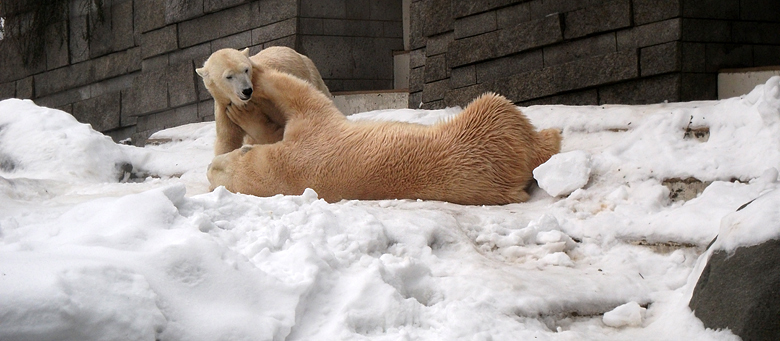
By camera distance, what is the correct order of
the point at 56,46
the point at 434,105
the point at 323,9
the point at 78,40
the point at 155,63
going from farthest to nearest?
the point at 56,46 → the point at 78,40 → the point at 155,63 → the point at 323,9 → the point at 434,105

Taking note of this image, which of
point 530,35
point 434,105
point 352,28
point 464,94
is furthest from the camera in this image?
point 352,28

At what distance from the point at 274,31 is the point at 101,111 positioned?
3.95 metres

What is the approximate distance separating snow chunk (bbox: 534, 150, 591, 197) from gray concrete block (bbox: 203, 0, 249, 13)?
237 inches

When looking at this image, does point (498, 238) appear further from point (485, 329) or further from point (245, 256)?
point (245, 256)

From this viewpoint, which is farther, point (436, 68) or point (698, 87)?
point (436, 68)

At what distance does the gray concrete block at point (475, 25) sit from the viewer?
23.2 feet

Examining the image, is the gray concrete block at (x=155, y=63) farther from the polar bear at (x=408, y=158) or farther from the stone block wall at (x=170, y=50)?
the polar bear at (x=408, y=158)

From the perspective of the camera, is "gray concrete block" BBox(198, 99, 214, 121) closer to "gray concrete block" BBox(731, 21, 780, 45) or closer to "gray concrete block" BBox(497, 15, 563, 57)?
"gray concrete block" BBox(497, 15, 563, 57)

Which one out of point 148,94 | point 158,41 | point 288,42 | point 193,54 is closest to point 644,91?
point 288,42

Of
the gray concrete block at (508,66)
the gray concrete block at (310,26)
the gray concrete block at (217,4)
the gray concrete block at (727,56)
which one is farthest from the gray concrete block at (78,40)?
the gray concrete block at (727,56)

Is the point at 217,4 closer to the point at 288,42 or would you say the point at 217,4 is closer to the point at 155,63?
the point at 288,42

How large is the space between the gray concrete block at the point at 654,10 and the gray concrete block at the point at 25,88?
9852mm

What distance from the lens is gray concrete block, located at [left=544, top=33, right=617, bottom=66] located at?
6.22 m

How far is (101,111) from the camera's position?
11859 millimetres
